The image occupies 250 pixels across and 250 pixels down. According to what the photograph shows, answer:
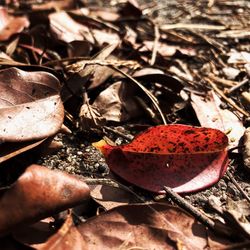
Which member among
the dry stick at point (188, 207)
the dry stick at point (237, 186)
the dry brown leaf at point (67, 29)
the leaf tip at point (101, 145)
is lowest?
the dry stick at point (237, 186)

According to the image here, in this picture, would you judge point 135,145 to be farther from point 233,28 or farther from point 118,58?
point 233,28

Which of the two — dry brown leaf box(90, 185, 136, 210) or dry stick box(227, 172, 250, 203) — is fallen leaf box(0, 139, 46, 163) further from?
dry stick box(227, 172, 250, 203)

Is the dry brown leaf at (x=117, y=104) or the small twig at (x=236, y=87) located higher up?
the dry brown leaf at (x=117, y=104)

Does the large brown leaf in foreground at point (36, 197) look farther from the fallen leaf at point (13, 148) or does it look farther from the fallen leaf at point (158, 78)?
the fallen leaf at point (158, 78)

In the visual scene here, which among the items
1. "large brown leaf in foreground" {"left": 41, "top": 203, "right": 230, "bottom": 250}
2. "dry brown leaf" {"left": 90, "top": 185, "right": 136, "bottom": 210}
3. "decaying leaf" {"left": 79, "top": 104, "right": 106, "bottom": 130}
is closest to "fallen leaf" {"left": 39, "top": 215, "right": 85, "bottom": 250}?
"large brown leaf in foreground" {"left": 41, "top": 203, "right": 230, "bottom": 250}

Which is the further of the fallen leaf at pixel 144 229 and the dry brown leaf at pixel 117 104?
the dry brown leaf at pixel 117 104

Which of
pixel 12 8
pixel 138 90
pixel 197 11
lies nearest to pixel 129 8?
pixel 197 11

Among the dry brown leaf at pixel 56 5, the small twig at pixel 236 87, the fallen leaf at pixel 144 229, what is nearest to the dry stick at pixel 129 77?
the small twig at pixel 236 87
